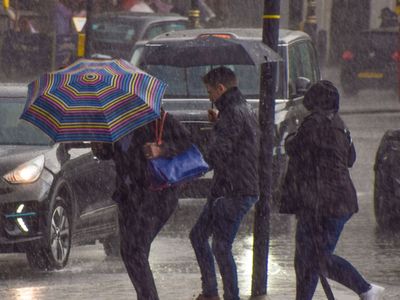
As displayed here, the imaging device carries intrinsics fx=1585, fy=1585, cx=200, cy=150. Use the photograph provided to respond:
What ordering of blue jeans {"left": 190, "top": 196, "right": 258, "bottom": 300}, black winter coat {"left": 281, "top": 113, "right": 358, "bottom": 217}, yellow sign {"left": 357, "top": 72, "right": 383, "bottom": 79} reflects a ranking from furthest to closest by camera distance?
yellow sign {"left": 357, "top": 72, "right": 383, "bottom": 79} < blue jeans {"left": 190, "top": 196, "right": 258, "bottom": 300} < black winter coat {"left": 281, "top": 113, "right": 358, "bottom": 217}

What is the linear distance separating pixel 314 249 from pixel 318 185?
16.5 inches

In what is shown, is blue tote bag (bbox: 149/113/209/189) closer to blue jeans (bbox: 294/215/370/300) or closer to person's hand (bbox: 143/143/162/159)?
person's hand (bbox: 143/143/162/159)

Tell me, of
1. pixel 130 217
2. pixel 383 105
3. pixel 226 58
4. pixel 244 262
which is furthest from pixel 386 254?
pixel 383 105

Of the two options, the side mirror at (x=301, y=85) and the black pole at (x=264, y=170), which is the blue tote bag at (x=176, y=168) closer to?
the black pole at (x=264, y=170)

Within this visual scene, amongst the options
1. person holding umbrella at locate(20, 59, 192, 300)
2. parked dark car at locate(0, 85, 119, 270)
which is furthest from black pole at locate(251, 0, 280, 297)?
parked dark car at locate(0, 85, 119, 270)

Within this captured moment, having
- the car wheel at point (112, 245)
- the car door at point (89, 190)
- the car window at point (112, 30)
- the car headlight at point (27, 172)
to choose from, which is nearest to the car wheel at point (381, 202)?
the car wheel at point (112, 245)

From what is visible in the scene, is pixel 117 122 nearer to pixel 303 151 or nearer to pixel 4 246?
pixel 303 151

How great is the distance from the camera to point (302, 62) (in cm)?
1811

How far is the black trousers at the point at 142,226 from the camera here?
9203mm

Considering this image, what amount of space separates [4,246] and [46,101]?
3.11 meters

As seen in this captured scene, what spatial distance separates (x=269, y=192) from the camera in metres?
10.8

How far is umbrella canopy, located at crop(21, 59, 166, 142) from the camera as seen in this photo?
29.9ft

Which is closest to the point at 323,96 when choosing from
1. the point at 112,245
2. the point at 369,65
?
the point at 112,245

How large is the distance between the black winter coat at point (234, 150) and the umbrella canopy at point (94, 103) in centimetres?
71
